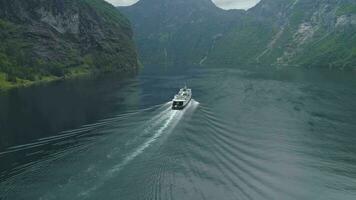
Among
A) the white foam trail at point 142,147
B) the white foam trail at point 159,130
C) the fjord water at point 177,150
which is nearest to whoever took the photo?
the fjord water at point 177,150

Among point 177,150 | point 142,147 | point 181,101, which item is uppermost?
point 181,101

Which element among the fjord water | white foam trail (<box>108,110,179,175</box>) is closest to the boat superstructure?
the fjord water

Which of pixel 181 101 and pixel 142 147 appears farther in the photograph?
pixel 181 101

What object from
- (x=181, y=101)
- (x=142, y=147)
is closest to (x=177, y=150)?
(x=142, y=147)

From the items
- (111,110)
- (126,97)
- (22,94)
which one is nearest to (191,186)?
(111,110)

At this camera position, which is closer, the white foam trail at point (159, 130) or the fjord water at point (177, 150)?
the fjord water at point (177, 150)

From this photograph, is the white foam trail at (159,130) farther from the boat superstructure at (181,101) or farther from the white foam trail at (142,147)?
the boat superstructure at (181,101)

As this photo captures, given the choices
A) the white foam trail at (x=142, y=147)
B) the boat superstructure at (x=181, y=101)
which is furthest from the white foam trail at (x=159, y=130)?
the boat superstructure at (x=181, y=101)

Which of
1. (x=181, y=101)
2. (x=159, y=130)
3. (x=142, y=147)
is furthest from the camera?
(x=181, y=101)

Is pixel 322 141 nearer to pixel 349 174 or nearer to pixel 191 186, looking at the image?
pixel 349 174

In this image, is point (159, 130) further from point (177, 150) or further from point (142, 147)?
point (177, 150)
